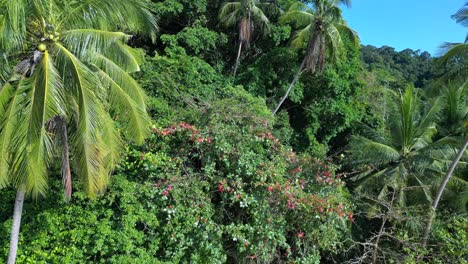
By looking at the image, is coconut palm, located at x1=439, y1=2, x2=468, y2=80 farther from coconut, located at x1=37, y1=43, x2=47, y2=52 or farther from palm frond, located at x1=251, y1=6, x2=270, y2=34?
coconut, located at x1=37, y1=43, x2=47, y2=52

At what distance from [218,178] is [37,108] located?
13.2ft

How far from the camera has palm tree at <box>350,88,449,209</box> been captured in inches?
461

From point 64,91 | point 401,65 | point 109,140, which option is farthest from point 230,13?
point 401,65

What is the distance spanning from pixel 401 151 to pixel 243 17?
737 cm

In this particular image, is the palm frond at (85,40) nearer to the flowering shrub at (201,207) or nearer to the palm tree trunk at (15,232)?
the palm tree trunk at (15,232)

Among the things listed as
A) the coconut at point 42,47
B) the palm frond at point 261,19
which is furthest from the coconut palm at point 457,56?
the coconut at point 42,47

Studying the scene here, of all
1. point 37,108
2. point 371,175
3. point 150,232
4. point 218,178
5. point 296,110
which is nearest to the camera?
point 37,108

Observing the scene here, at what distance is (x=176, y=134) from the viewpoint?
857 cm

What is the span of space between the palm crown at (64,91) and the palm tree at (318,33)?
8.28 meters

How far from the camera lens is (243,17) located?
543 inches

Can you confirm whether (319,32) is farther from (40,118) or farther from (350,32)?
(40,118)

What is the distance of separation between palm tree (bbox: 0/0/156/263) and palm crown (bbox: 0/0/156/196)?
0.5 inches

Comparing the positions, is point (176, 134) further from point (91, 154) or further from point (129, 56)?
point (91, 154)

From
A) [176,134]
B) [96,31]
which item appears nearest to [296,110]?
[176,134]
